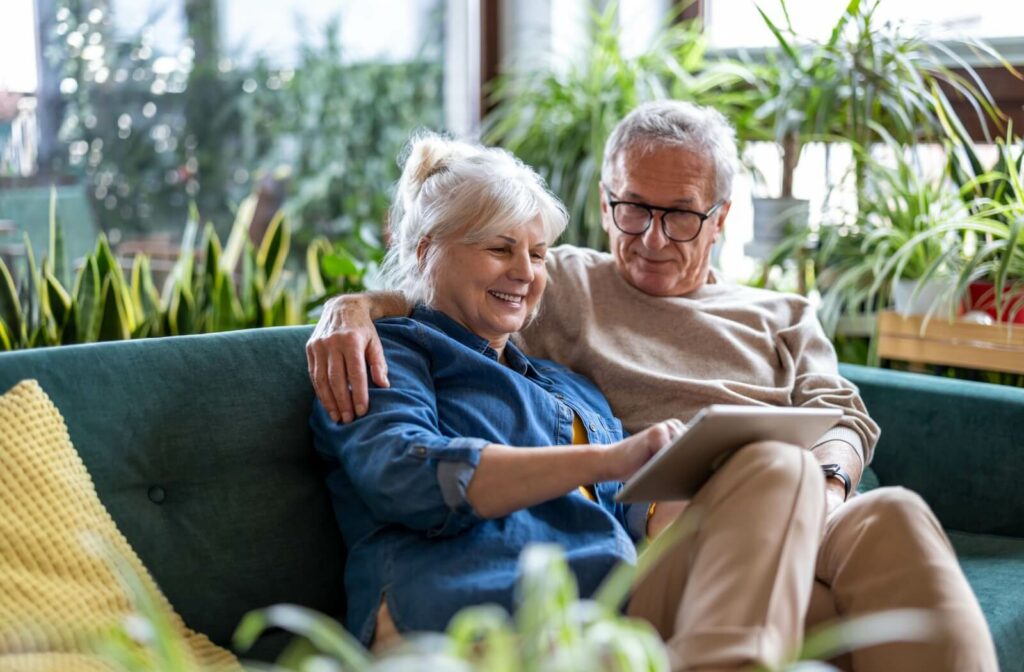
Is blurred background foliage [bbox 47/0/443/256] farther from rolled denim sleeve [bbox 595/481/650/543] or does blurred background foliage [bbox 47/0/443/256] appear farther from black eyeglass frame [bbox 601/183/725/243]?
rolled denim sleeve [bbox 595/481/650/543]

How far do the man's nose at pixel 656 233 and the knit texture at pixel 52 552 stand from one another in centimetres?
108

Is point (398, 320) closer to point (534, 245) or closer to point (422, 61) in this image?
point (534, 245)

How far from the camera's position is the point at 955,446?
7.65 feet

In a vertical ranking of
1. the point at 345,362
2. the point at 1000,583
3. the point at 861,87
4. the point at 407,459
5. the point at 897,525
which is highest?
the point at 861,87

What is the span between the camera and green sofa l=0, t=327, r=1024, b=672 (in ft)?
5.75

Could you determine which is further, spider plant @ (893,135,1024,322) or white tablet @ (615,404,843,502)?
spider plant @ (893,135,1024,322)

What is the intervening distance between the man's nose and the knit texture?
3.53 feet

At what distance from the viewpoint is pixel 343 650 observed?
993 mm

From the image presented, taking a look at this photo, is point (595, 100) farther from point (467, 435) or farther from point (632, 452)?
point (632, 452)

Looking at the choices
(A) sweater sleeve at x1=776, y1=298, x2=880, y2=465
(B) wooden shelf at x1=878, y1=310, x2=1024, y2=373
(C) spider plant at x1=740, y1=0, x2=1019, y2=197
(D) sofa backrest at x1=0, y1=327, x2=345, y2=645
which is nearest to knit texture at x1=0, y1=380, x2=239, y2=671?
(D) sofa backrest at x1=0, y1=327, x2=345, y2=645

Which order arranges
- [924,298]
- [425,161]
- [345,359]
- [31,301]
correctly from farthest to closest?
[924,298] → [31,301] → [425,161] → [345,359]

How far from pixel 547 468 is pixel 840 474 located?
2.19ft

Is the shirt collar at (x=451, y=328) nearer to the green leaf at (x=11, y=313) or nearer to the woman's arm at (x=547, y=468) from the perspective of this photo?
the woman's arm at (x=547, y=468)

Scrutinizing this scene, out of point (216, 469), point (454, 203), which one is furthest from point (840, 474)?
point (216, 469)
